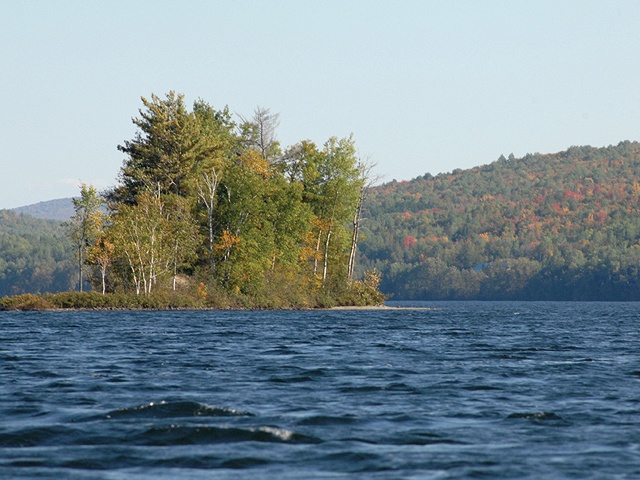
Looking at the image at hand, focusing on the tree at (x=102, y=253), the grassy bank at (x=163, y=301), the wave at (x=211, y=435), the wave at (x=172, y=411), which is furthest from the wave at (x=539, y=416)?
the tree at (x=102, y=253)

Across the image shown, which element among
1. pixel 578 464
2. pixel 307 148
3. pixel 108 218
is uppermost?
pixel 307 148

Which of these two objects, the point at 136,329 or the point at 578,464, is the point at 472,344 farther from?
the point at 578,464

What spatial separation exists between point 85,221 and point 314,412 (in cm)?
6891

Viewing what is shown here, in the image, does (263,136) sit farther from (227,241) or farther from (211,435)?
(211,435)

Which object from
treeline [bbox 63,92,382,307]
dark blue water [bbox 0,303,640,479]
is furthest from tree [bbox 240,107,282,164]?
dark blue water [bbox 0,303,640,479]

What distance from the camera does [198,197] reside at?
9150 cm

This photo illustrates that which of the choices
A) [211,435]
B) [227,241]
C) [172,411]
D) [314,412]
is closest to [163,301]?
[227,241]

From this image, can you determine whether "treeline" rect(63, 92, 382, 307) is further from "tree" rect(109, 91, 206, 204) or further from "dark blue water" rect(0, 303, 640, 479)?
"dark blue water" rect(0, 303, 640, 479)

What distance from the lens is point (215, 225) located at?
91.4 meters

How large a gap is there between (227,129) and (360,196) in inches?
736

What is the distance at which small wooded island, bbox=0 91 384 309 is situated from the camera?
8394 centimetres

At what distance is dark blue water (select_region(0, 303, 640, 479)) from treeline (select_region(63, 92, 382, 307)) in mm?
48982

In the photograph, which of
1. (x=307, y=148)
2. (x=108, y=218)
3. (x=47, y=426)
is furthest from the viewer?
(x=307, y=148)

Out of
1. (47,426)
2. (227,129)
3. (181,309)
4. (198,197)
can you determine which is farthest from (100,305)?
(47,426)
